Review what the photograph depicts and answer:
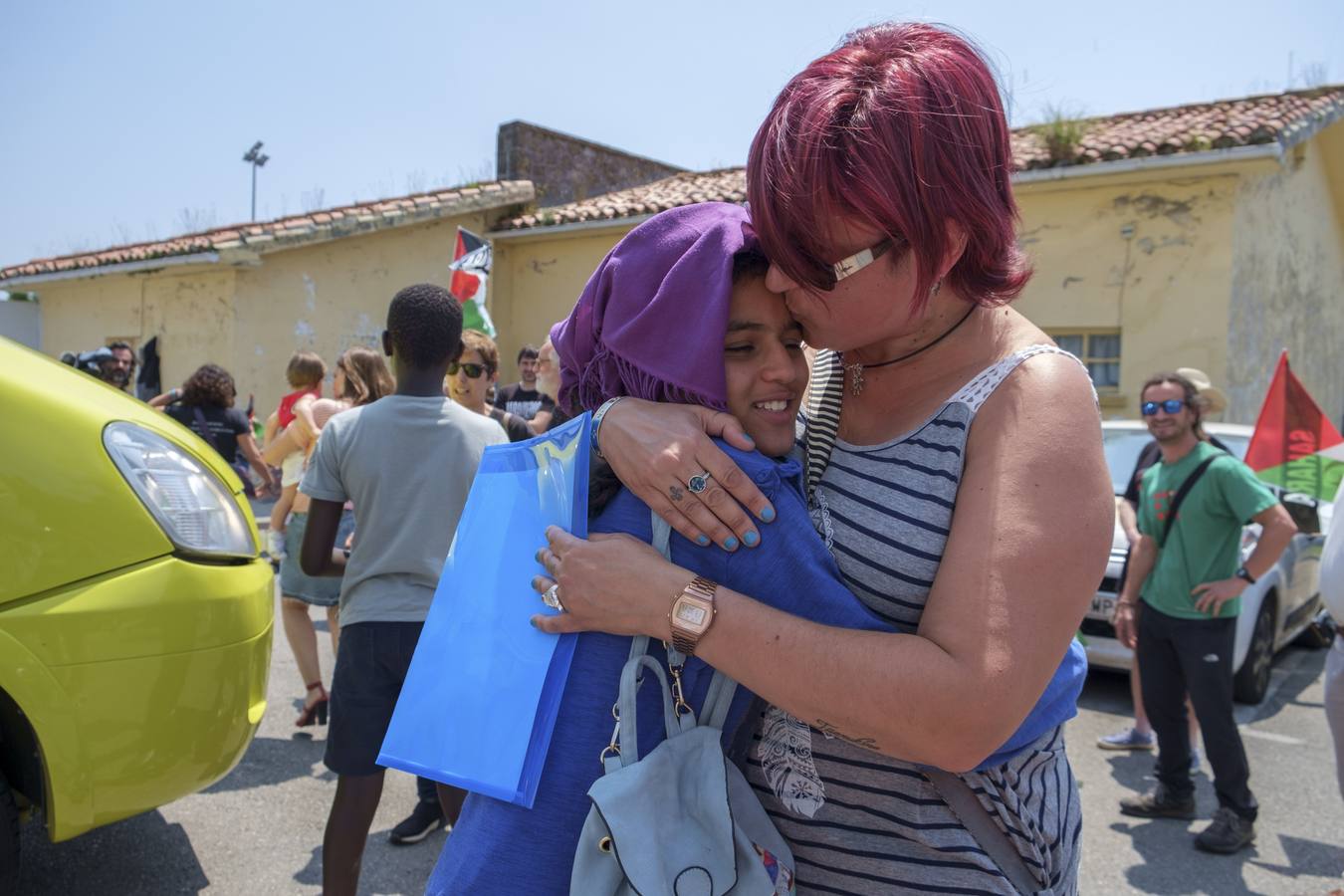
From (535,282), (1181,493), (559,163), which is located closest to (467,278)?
(1181,493)

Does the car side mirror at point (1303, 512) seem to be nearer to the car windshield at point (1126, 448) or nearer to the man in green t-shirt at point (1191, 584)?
the car windshield at point (1126, 448)

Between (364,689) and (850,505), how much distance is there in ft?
7.16

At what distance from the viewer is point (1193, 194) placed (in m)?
10.7

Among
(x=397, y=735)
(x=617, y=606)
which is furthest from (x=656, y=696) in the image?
(x=397, y=735)

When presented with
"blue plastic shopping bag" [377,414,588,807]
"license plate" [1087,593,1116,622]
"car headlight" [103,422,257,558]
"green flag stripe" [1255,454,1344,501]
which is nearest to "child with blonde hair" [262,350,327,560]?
"car headlight" [103,422,257,558]

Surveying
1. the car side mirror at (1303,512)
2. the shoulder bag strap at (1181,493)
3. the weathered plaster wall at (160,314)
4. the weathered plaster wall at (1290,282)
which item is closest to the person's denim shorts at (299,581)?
the shoulder bag strap at (1181,493)

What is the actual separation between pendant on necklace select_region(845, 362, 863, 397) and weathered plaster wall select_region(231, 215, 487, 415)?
43.0 ft

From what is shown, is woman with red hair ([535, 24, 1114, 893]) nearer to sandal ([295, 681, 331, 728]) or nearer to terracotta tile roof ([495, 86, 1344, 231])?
sandal ([295, 681, 331, 728])

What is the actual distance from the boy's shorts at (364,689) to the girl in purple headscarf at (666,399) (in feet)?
5.95

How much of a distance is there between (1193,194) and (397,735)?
1147 cm

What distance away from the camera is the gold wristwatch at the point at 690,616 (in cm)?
121

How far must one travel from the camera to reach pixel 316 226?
1416 centimetres

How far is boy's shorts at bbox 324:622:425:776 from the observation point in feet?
9.80

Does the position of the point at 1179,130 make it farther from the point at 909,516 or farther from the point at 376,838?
the point at 909,516
